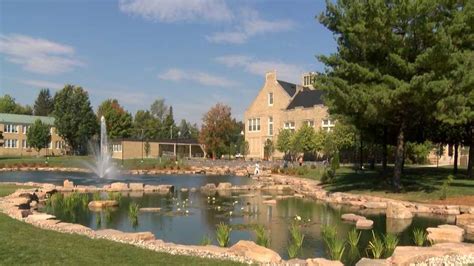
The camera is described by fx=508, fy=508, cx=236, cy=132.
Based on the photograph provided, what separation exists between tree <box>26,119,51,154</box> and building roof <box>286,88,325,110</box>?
40.5 meters

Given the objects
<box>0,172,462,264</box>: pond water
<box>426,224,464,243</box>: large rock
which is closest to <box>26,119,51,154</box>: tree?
<box>0,172,462,264</box>: pond water

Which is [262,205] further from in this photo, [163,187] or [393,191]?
[163,187]

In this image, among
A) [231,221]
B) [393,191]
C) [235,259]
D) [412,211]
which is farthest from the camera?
[393,191]

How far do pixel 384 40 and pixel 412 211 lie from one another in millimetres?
8151

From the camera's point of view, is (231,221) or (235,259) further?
(231,221)

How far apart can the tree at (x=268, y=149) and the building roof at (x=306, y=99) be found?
5.36 m

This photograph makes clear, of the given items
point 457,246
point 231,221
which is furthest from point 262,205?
point 457,246

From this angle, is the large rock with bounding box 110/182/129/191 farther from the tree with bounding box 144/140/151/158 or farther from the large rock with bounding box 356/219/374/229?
the tree with bounding box 144/140/151/158

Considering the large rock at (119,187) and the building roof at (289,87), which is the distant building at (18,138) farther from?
the large rock at (119,187)

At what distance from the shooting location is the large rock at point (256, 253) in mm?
10500

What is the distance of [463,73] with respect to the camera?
23328 millimetres

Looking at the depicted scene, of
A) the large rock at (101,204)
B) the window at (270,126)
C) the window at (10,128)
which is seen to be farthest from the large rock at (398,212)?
the window at (10,128)

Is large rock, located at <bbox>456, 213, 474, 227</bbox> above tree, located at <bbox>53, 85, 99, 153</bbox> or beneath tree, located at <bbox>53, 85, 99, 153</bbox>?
beneath

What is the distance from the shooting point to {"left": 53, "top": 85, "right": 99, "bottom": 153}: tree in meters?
82.1
